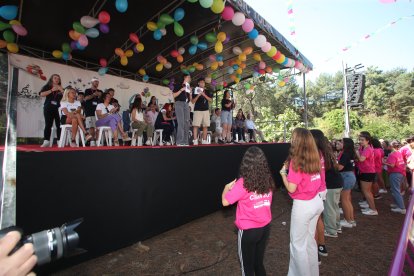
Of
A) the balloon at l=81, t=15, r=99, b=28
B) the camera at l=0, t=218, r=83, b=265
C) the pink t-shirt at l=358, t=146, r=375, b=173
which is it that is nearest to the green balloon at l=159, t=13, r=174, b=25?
the balloon at l=81, t=15, r=99, b=28

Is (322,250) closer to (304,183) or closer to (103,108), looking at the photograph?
(304,183)

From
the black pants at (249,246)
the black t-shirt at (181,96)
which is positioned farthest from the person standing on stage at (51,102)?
the black pants at (249,246)

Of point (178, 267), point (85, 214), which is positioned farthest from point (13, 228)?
point (178, 267)

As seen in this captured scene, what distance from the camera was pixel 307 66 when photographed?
383 inches

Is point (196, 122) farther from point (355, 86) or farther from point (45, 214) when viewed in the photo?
point (355, 86)

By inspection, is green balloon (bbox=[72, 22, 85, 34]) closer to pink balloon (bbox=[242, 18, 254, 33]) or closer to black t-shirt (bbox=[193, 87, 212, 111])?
black t-shirt (bbox=[193, 87, 212, 111])

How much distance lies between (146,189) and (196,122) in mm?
2695

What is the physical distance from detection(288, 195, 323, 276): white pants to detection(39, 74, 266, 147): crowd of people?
3204 millimetres

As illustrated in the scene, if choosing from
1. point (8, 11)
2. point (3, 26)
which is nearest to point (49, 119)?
point (8, 11)

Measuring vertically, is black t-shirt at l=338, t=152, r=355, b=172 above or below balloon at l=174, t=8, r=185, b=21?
below

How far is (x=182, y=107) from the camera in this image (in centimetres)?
537

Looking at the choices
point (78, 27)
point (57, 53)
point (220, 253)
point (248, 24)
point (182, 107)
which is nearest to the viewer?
point (220, 253)

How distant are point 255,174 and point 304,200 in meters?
0.59

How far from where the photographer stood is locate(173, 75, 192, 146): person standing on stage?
206 inches
